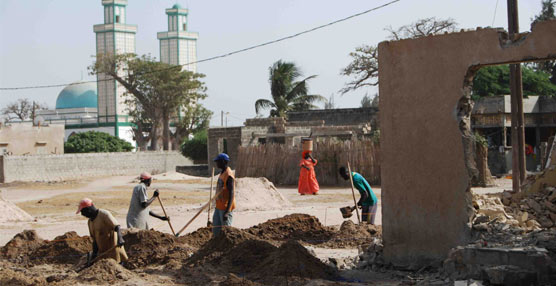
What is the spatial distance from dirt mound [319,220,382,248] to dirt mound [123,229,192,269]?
7.55 feet

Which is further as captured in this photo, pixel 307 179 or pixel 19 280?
pixel 307 179

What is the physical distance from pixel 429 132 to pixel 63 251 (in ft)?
19.0

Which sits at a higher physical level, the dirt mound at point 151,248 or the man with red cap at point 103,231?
the man with red cap at point 103,231

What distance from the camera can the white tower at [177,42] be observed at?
102m

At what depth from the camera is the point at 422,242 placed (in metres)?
9.05

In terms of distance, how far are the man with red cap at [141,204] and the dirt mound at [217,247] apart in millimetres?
1342

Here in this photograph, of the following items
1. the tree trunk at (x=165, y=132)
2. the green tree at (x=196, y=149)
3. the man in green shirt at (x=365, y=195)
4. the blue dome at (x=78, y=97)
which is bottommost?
the man in green shirt at (x=365, y=195)

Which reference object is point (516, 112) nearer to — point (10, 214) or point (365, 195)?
point (365, 195)

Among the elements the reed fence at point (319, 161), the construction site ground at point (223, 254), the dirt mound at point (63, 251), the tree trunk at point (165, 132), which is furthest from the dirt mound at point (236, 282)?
the tree trunk at point (165, 132)

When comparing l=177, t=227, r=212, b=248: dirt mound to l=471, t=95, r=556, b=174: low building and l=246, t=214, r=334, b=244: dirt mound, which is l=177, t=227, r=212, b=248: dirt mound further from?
l=471, t=95, r=556, b=174: low building

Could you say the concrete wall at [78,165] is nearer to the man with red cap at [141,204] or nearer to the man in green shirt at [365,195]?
the man with red cap at [141,204]

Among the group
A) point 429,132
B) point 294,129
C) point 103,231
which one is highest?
point 294,129

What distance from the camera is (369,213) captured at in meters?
12.3

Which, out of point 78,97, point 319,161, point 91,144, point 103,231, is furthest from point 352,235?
point 78,97
